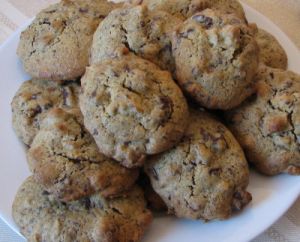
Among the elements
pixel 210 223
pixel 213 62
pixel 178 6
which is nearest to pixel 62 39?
pixel 178 6

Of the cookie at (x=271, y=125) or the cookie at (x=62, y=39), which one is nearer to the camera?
the cookie at (x=271, y=125)

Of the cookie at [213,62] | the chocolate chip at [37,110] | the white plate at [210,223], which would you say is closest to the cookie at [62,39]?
the chocolate chip at [37,110]

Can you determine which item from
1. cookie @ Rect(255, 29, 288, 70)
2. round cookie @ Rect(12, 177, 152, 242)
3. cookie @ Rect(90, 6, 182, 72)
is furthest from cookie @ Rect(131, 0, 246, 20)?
round cookie @ Rect(12, 177, 152, 242)

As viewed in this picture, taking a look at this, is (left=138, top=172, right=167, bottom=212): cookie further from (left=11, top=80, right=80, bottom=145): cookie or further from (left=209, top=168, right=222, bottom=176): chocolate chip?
(left=11, top=80, right=80, bottom=145): cookie

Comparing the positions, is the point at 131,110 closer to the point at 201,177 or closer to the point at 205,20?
the point at 201,177

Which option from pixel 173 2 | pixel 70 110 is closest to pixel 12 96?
pixel 70 110

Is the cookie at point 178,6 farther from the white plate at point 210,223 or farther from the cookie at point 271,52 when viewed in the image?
the white plate at point 210,223
